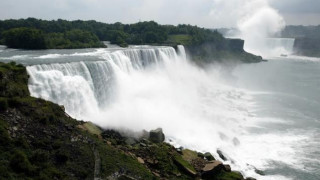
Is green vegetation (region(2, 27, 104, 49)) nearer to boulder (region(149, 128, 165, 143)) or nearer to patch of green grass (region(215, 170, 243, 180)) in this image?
boulder (region(149, 128, 165, 143))

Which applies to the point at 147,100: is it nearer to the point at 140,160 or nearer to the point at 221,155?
the point at 221,155

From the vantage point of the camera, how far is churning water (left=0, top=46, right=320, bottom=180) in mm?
22156

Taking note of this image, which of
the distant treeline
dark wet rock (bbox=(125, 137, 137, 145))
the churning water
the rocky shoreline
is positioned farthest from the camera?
the distant treeline

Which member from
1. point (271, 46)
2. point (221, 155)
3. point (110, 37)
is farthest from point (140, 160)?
point (271, 46)

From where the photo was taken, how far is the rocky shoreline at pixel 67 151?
13.0 metres

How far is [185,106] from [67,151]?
2098 centimetres

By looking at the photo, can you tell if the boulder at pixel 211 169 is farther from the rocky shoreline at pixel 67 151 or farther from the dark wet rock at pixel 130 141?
the dark wet rock at pixel 130 141

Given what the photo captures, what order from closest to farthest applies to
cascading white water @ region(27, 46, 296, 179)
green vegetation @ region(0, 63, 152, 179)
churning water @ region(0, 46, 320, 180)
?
green vegetation @ region(0, 63, 152, 179) < churning water @ region(0, 46, 320, 180) < cascading white water @ region(27, 46, 296, 179)

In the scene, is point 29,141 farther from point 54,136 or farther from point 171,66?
point 171,66

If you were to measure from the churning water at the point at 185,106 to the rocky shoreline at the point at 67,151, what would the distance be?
9.55 feet

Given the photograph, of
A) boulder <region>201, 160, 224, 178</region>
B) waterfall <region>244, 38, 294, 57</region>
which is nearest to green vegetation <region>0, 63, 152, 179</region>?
boulder <region>201, 160, 224, 178</region>

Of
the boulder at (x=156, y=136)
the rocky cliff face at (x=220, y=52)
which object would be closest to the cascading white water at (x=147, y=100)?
the boulder at (x=156, y=136)

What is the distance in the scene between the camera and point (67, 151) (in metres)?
14.4

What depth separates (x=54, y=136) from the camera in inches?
598
